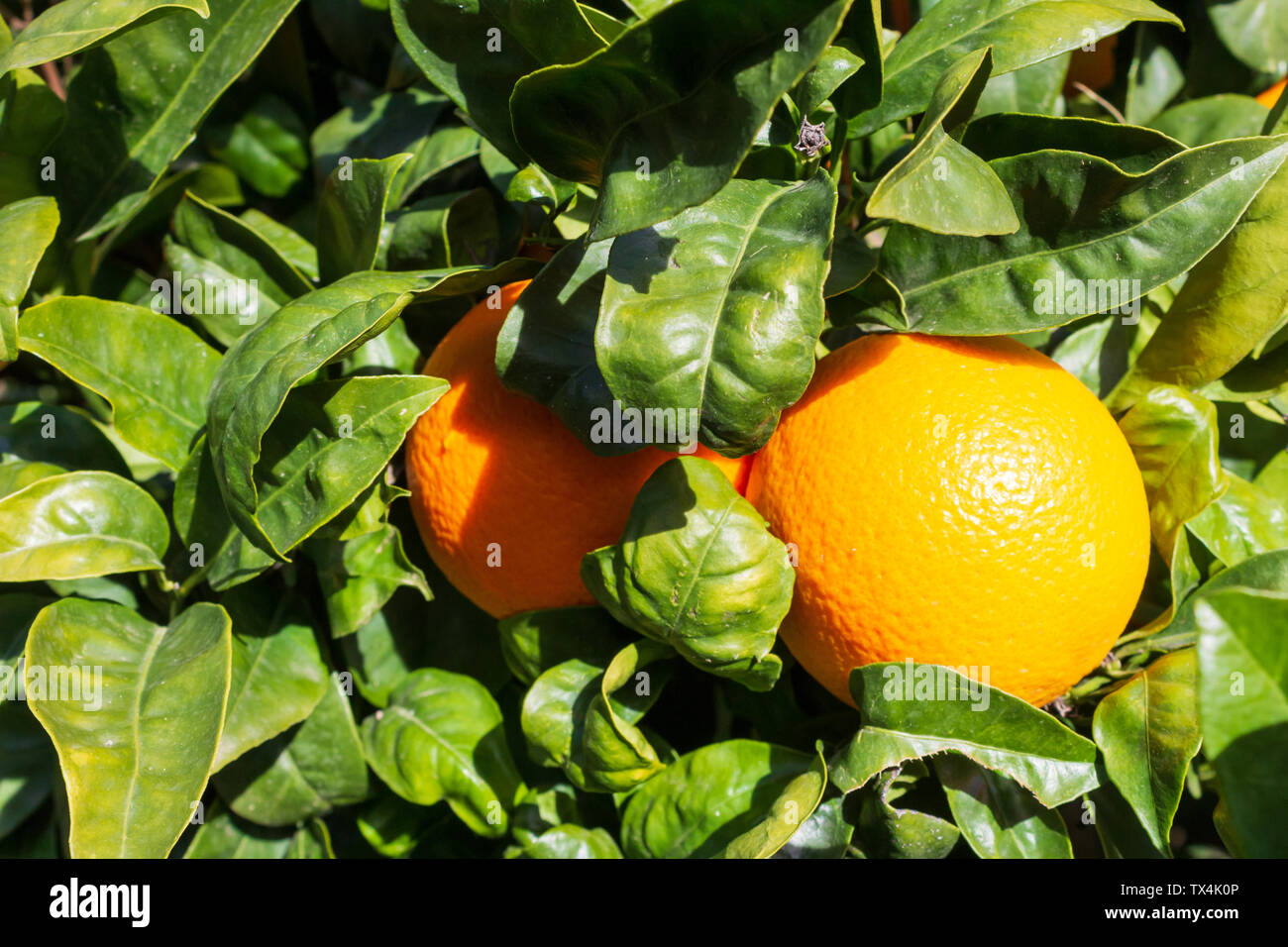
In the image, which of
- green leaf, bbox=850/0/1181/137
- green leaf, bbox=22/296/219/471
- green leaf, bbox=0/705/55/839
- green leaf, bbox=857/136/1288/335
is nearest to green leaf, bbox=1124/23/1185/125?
green leaf, bbox=850/0/1181/137

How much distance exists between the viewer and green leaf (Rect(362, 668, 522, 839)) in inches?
31.5

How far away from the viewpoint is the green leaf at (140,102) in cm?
84

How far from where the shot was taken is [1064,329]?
90 centimetres

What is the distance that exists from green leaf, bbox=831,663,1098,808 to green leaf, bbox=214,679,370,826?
42 centimetres

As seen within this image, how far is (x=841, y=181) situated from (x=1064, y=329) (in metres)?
0.26

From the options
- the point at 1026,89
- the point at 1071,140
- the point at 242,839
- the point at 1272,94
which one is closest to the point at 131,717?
the point at 242,839

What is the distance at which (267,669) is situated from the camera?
2.65 feet

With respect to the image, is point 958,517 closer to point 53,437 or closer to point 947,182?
point 947,182

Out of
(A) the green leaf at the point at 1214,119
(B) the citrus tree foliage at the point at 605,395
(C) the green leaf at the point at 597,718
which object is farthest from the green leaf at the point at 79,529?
(A) the green leaf at the point at 1214,119

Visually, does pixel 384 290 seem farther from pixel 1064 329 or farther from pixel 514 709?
pixel 1064 329

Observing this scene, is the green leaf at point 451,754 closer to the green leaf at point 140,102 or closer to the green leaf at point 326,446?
the green leaf at point 326,446

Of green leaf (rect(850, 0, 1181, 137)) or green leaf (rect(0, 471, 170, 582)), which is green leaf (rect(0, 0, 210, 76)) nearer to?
green leaf (rect(0, 471, 170, 582))
